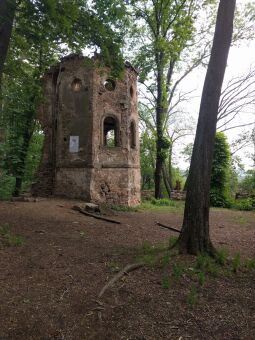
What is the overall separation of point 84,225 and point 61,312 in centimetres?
512

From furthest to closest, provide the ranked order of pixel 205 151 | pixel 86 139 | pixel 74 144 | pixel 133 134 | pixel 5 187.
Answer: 1. pixel 133 134
2. pixel 5 187
3. pixel 74 144
4. pixel 86 139
5. pixel 205 151

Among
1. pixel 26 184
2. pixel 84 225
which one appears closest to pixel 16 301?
pixel 84 225

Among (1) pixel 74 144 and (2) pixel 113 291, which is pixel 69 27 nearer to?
(2) pixel 113 291

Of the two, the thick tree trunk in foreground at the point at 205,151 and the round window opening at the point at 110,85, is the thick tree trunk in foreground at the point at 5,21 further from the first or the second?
the round window opening at the point at 110,85

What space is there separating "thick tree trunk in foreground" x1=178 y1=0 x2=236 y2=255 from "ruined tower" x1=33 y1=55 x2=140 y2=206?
324 inches

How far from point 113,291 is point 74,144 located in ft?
35.3

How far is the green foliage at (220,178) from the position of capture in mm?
18547

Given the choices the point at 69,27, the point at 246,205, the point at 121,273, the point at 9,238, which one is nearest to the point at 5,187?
the point at 9,238

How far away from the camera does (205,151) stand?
5898 millimetres

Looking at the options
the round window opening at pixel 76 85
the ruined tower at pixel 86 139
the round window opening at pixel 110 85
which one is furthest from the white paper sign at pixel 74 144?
the round window opening at pixel 110 85

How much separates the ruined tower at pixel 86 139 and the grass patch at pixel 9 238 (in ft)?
23.3

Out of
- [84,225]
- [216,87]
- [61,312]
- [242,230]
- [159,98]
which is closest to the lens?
[61,312]

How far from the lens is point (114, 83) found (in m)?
15.1

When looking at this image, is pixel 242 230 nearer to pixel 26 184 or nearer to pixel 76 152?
pixel 76 152
